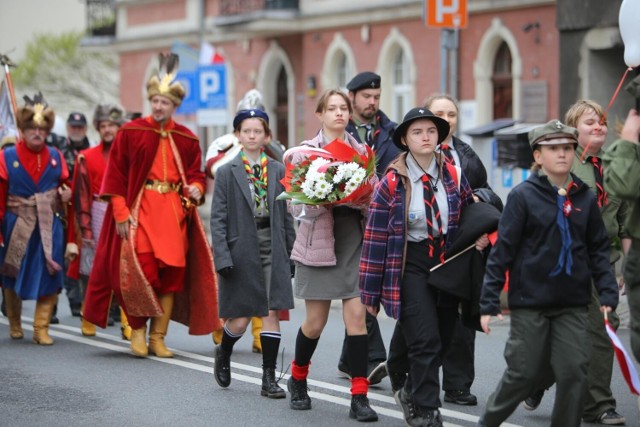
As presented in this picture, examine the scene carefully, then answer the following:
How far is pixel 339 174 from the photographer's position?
8297 mm

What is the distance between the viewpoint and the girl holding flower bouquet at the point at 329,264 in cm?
830

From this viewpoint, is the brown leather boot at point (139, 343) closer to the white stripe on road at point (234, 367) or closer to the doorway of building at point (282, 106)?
the white stripe on road at point (234, 367)

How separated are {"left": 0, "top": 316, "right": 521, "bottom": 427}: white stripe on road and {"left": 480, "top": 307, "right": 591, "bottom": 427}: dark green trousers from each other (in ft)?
3.57

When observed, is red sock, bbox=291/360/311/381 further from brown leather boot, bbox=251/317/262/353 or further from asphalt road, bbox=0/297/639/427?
brown leather boot, bbox=251/317/262/353

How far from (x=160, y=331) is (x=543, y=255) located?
4648 millimetres

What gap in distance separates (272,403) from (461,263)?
190cm

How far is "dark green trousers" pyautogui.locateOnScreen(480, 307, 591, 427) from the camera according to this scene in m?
6.96

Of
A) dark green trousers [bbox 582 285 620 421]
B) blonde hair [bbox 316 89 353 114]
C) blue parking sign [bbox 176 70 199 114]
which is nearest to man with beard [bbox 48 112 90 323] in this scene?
blonde hair [bbox 316 89 353 114]

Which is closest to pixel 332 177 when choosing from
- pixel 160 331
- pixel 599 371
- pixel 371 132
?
pixel 371 132

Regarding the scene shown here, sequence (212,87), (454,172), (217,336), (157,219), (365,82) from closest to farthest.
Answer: (454,172)
(365,82)
(157,219)
(217,336)
(212,87)

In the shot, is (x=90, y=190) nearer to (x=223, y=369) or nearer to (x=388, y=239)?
(x=223, y=369)

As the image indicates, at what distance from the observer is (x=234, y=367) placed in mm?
10367

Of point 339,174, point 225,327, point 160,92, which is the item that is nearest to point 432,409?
point 339,174

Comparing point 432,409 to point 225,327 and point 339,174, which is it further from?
point 225,327
